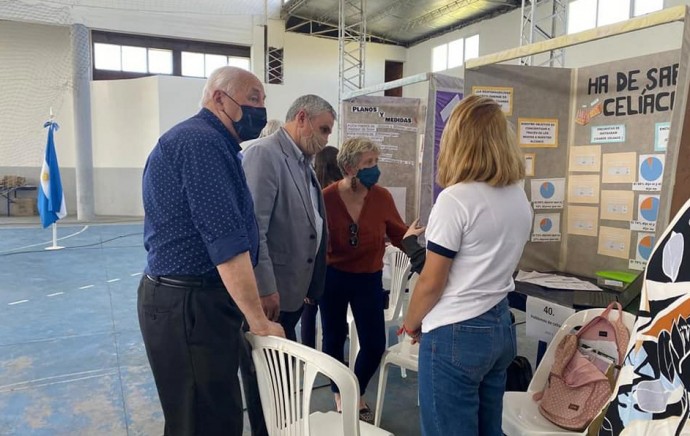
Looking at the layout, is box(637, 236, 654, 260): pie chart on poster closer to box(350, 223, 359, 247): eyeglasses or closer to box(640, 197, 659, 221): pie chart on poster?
box(640, 197, 659, 221): pie chart on poster

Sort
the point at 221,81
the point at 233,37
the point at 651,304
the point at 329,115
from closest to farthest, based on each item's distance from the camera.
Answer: the point at 651,304
the point at 221,81
the point at 329,115
the point at 233,37

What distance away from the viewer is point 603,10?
25.9 ft

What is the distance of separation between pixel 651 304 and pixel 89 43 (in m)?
12.0

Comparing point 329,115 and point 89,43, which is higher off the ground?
point 89,43

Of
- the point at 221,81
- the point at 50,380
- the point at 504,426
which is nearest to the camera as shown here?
the point at 221,81

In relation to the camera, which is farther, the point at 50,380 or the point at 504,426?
the point at 50,380

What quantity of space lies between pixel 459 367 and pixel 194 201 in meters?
0.82

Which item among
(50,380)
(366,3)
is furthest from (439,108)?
(366,3)

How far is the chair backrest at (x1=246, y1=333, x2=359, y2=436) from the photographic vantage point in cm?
127

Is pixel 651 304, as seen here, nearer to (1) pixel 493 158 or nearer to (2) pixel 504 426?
(1) pixel 493 158

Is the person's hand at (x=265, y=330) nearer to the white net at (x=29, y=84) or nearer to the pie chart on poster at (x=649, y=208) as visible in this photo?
the pie chart on poster at (x=649, y=208)

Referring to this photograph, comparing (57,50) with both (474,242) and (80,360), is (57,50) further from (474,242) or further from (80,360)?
(474,242)

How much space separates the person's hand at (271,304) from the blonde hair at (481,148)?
30.1 inches

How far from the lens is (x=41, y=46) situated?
1076 cm
